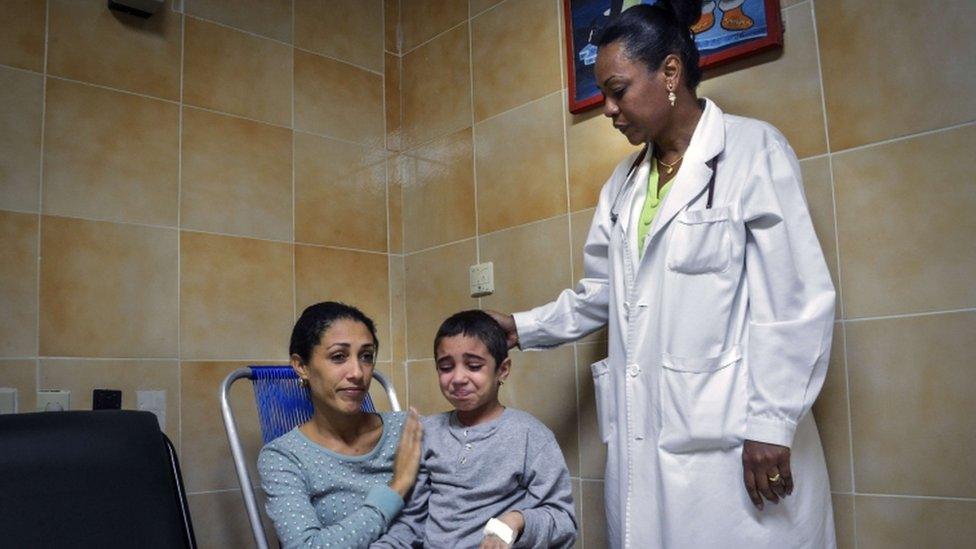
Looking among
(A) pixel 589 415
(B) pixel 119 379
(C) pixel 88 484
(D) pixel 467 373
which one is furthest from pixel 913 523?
(B) pixel 119 379

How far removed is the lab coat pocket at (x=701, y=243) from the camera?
1.54m

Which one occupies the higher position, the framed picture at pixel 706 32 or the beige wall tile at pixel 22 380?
the framed picture at pixel 706 32

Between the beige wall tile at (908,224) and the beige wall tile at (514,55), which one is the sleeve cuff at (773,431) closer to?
the beige wall tile at (908,224)

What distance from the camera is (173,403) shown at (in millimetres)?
2305

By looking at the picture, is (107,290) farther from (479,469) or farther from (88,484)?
(479,469)

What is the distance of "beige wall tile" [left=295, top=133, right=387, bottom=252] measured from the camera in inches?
107

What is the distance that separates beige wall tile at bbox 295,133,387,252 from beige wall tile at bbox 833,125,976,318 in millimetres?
1633

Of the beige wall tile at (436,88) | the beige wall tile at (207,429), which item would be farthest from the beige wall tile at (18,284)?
the beige wall tile at (436,88)

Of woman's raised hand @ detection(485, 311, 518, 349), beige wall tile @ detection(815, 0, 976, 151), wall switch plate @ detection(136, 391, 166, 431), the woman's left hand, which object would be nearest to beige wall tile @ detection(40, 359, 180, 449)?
wall switch plate @ detection(136, 391, 166, 431)

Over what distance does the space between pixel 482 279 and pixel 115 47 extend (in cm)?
129

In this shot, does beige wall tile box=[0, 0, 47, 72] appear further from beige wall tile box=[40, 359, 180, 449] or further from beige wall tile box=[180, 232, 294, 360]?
beige wall tile box=[40, 359, 180, 449]

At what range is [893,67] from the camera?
1716 millimetres

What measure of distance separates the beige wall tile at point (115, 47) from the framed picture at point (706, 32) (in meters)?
1.21

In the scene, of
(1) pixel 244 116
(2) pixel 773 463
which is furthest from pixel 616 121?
(1) pixel 244 116
